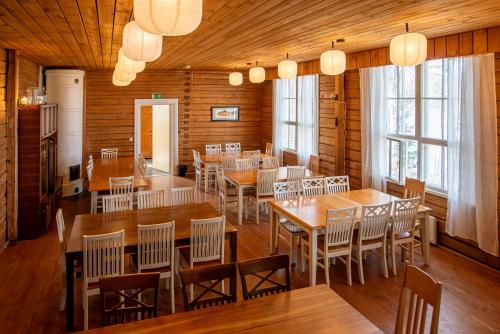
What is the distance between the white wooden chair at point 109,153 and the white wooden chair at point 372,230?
22.5 feet

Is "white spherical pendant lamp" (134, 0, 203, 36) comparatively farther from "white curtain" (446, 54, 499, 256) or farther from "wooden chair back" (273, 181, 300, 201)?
"white curtain" (446, 54, 499, 256)

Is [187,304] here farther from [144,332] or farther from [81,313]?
[81,313]

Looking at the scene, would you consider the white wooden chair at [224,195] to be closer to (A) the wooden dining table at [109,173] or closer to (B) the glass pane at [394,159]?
(A) the wooden dining table at [109,173]

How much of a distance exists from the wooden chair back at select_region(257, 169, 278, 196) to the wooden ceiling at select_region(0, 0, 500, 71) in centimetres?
190

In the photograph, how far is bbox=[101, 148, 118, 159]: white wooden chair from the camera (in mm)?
9375

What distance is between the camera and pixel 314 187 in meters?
5.48

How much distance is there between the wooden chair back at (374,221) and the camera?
4114mm

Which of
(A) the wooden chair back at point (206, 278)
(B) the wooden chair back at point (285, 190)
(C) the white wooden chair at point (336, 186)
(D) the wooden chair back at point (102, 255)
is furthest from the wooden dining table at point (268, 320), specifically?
(C) the white wooden chair at point (336, 186)

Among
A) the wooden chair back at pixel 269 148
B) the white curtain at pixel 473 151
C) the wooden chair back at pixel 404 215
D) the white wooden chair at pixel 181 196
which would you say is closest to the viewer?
the wooden chair back at pixel 404 215

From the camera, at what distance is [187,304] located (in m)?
2.36

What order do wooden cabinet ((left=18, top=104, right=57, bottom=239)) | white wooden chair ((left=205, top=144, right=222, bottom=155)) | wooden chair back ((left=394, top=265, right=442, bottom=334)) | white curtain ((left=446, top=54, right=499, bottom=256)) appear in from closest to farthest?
wooden chair back ((left=394, top=265, right=442, bottom=334)) → white curtain ((left=446, top=54, right=499, bottom=256)) → wooden cabinet ((left=18, top=104, right=57, bottom=239)) → white wooden chair ((left=205, top=144, right=222, bottom=155))

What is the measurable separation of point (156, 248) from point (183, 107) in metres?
7.44

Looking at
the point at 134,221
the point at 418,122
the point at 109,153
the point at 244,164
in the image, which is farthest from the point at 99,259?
the point at 109,153

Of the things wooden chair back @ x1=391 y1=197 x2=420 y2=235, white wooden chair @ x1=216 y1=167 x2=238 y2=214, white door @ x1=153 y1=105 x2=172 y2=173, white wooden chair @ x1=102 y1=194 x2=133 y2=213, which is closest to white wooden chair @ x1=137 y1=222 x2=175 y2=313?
white wooden chair @ x1=102 y1=194 x2=133 y2=213
